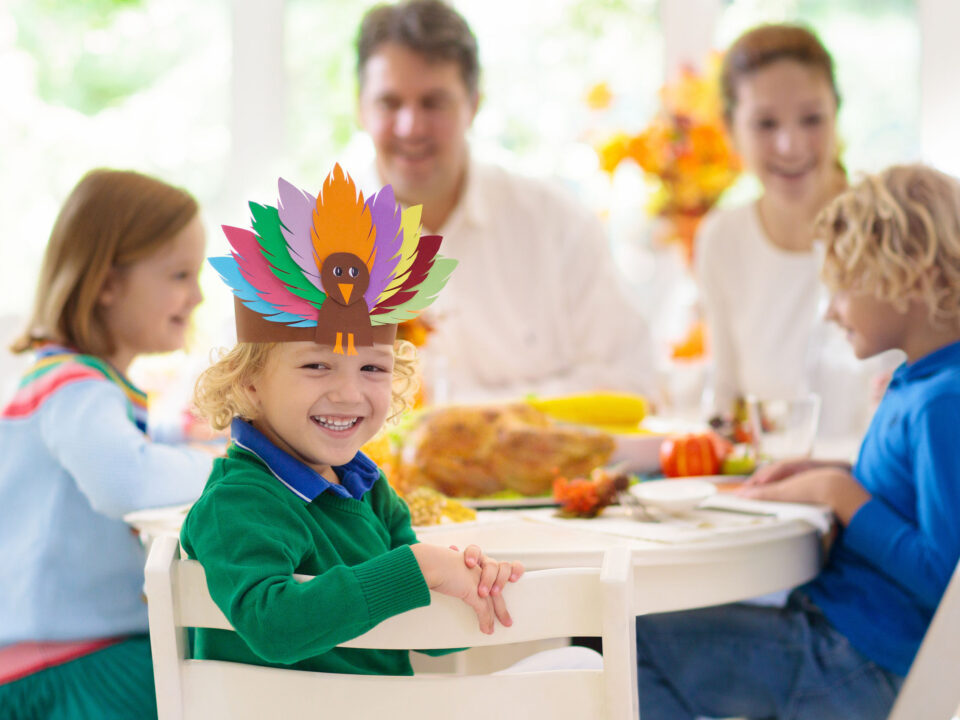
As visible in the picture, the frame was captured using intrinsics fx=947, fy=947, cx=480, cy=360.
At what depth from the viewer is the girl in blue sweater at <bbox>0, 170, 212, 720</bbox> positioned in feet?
4.48

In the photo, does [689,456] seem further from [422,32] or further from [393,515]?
[422,32]

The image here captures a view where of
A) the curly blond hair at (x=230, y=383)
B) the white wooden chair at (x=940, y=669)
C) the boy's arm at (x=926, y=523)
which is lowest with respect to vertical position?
the white wooden chair at (x=940, y=669)

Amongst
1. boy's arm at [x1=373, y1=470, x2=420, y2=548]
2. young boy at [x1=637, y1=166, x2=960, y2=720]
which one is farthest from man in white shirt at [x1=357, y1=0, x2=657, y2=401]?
boy's arm at [x1=373, y1=470, x2=420, y2=548]

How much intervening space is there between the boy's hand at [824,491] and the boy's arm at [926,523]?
0.02 m

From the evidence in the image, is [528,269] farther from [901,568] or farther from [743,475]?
[901,568]

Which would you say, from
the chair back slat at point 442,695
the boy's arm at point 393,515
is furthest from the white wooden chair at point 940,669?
the boy's arm at point 393,515

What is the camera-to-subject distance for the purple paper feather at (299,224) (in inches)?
36.7

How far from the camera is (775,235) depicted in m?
2.77

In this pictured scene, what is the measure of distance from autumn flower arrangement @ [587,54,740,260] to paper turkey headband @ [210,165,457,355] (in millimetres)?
2033

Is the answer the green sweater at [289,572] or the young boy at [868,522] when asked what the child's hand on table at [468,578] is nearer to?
the green sweater at [289,572]

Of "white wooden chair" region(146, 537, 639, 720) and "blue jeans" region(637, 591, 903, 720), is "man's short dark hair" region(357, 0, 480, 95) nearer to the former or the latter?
"blue jeans" region(637, 591, 903, 720)

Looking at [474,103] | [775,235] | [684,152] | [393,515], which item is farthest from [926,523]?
[684,152]

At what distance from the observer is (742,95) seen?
8.74 feet

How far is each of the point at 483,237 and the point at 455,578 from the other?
1.87m
